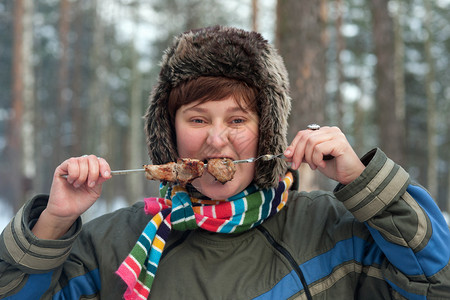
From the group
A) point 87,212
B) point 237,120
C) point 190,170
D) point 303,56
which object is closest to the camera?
point 190,170

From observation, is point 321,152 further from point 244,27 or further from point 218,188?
point 244,27

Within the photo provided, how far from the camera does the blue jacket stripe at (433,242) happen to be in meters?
1.62

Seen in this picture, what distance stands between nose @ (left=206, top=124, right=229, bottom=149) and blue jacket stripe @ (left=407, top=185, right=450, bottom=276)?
2.84 feet

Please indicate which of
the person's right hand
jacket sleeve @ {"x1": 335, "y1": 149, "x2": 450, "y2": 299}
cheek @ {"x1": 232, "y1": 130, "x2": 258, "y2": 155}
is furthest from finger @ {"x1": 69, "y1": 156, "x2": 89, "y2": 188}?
jacket sleeve @ {"x1": 335, "y1": 149, "x2": 450, "y2": 299}

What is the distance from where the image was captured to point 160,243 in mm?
1921

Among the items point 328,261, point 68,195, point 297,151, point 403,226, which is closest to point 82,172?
point 68,195

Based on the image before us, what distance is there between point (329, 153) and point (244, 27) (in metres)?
4.17

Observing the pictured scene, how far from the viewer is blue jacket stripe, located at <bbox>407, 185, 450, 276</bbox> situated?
1620 mm

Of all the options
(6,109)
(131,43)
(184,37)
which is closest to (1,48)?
(6,109)

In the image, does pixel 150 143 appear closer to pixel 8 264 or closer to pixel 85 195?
pixel 85 195

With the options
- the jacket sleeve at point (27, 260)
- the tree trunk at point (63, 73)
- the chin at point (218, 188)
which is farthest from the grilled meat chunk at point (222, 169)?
the tree trunk at point (63, 73)

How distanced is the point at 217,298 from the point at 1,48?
26664 mm

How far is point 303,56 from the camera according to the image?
510 centimetres

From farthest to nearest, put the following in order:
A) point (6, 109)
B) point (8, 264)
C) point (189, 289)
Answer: point (6, 109), point (189, 289), point (8, 264)
